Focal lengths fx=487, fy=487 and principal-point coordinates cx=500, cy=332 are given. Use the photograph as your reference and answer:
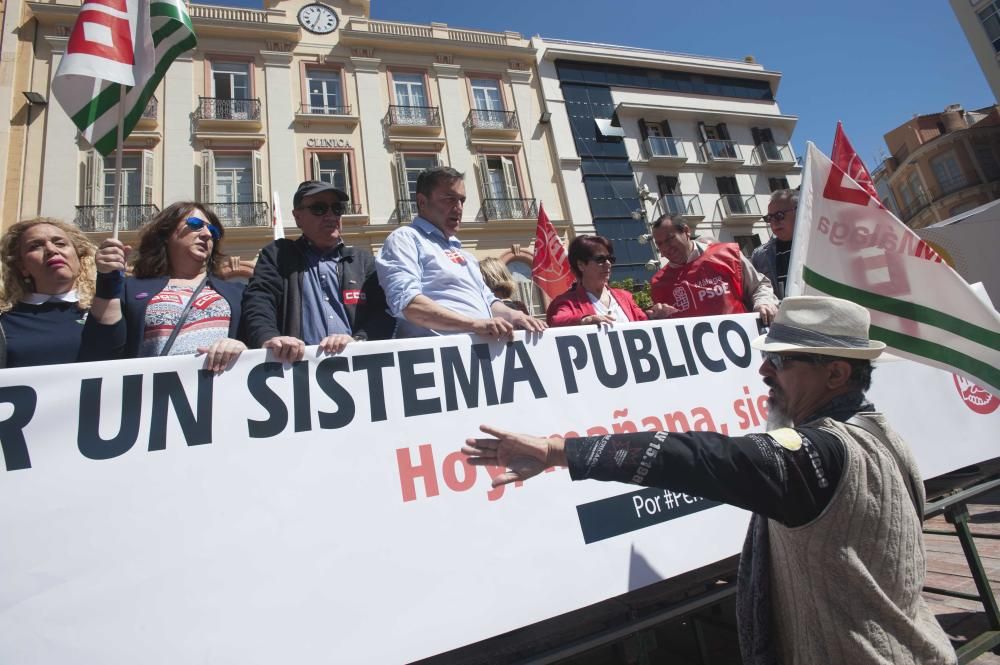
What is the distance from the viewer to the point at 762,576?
4.49ft

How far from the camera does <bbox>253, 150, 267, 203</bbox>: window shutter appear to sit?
13.7 meters

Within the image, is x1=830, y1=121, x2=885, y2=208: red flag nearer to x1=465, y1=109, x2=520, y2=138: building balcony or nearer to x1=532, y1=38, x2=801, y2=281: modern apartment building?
x1=532, y1=38, x2=801, y2=281: modern apartment building

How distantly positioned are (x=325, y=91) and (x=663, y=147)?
12.8 metres

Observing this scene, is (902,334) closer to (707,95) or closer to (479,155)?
(479,155)

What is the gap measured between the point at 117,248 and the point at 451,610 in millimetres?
1786

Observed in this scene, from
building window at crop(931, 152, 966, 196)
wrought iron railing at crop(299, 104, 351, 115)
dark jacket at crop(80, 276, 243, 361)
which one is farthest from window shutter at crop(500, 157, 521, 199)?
building window at crop(931, 152, 966, 196)

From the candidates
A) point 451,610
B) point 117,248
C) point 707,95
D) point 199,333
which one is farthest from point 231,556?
→ point 707,95

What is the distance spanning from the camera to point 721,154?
20609 millimetres

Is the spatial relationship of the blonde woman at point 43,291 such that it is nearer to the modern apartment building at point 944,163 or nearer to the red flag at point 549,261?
the red flag at point 549,261

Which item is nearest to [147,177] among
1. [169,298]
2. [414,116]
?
[414,116]

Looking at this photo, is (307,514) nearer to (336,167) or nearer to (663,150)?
(336,167)

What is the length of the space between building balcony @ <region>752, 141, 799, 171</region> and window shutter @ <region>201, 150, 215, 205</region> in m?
20.7

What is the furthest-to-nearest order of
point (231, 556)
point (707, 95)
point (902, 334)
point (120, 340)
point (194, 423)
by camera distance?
point (707, 95) → point (902, 334) → point (120, 340) → point (194, 423) → point (231, 556)

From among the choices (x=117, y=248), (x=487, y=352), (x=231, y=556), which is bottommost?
(x=231, y=556)
